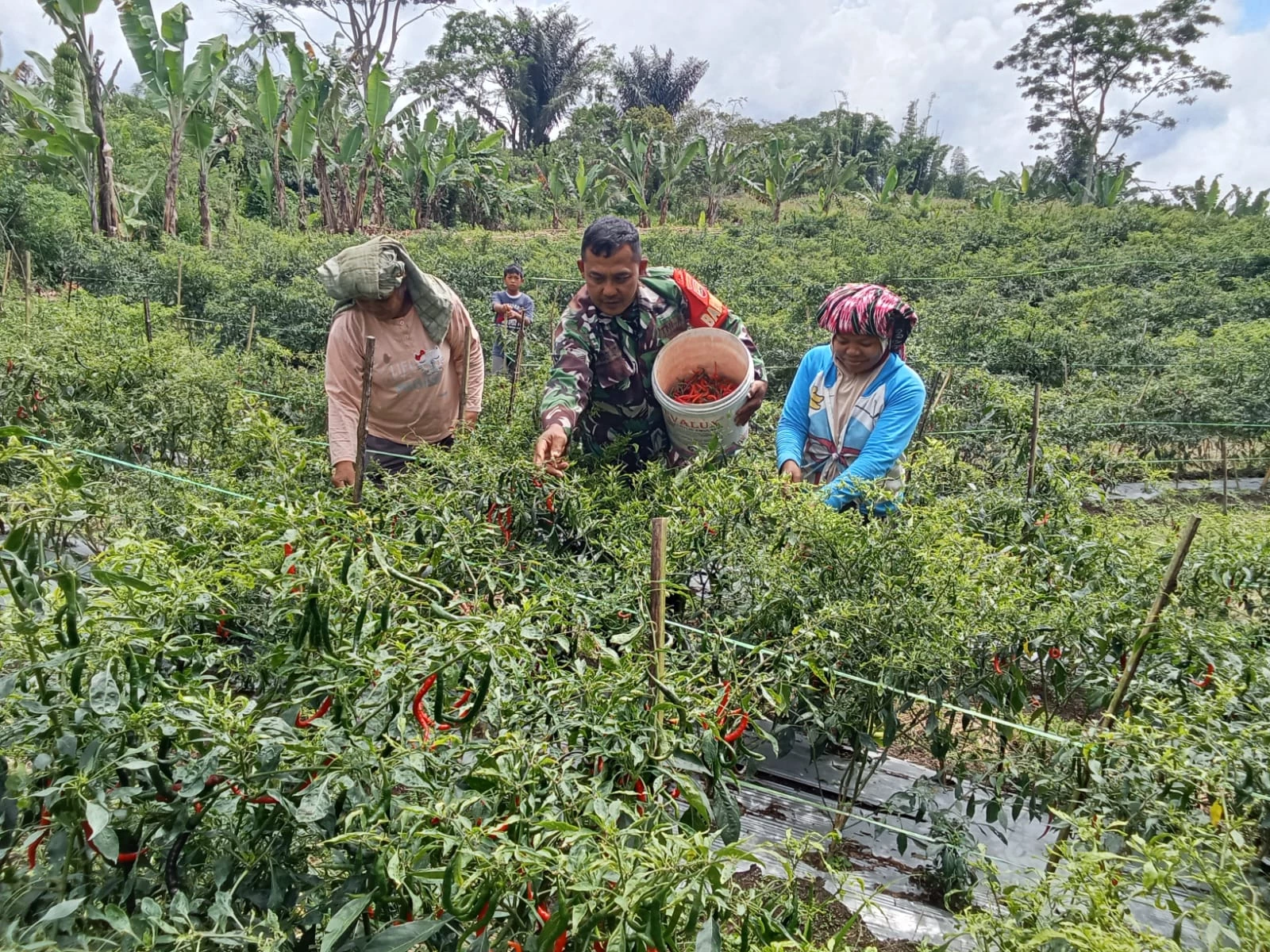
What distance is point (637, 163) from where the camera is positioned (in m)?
20.5

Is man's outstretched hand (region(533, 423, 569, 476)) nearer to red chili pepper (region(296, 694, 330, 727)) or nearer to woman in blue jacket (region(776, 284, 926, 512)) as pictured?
woman in blue jacket (region(776, 284, 926, 512))

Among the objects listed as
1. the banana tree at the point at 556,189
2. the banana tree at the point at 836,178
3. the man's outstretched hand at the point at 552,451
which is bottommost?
the man's outstretched hand at the point at 552,451

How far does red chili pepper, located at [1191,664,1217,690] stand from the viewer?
65.3 inches

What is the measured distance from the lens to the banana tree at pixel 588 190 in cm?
2003

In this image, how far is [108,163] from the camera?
1195 cm

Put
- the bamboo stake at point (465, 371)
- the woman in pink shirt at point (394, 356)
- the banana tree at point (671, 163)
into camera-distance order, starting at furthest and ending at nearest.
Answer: the banana tree at point (671, 163) → the bamboo stake at point (465, 371) → the woman in pink shirt at point (394, 356)

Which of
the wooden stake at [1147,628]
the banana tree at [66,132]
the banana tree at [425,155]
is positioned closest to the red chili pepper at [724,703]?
the wooden stake at [1147,628]

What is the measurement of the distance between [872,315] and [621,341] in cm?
82

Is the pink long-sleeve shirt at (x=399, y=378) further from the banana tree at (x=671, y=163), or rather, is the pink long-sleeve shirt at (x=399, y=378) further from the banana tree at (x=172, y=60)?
the banana tree at (x=671, y=163)

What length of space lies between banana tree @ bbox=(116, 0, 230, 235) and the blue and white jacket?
11.3 m

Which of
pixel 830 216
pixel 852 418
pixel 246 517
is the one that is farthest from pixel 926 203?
pixel 246 517

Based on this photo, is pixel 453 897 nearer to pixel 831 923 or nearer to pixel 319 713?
pixel 319 713

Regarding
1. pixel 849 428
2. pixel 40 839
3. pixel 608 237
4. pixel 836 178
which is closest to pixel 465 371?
pixel 608 237

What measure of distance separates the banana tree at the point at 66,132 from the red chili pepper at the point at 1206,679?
499 inches
